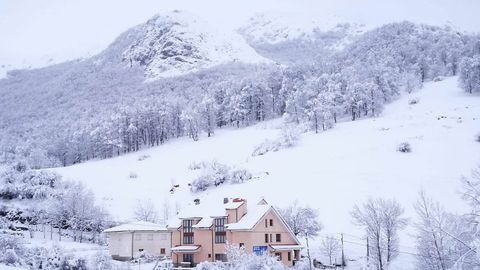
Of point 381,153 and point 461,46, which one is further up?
point 461,46

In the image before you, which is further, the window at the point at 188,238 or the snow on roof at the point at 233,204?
the window at the point at 188,238

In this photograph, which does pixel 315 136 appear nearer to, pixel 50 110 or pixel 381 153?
pixel 381 153

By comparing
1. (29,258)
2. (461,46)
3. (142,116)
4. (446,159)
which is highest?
(461,46)

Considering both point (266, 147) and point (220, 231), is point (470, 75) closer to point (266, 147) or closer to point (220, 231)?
point (266, 147)

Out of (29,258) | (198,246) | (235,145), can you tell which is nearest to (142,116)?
(235,145)

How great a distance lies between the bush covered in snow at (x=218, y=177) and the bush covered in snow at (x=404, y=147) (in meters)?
22.8

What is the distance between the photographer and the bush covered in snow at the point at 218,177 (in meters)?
74.6

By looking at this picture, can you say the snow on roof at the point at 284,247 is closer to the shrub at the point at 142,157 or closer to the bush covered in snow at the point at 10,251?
the bush covered in snow at the point at 10,251

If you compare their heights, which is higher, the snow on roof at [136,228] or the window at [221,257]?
the snow on roof at [136,228]

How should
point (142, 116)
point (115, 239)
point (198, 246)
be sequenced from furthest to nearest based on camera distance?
point (142, 116)
point (115, 239)
point (198, 246)

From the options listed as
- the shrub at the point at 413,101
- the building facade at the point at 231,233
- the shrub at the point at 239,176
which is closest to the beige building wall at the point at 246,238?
the building facade at the point at 231,233

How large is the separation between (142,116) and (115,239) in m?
73.6

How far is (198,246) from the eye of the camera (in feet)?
155

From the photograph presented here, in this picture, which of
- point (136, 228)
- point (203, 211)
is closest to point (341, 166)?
point (203, 211)
